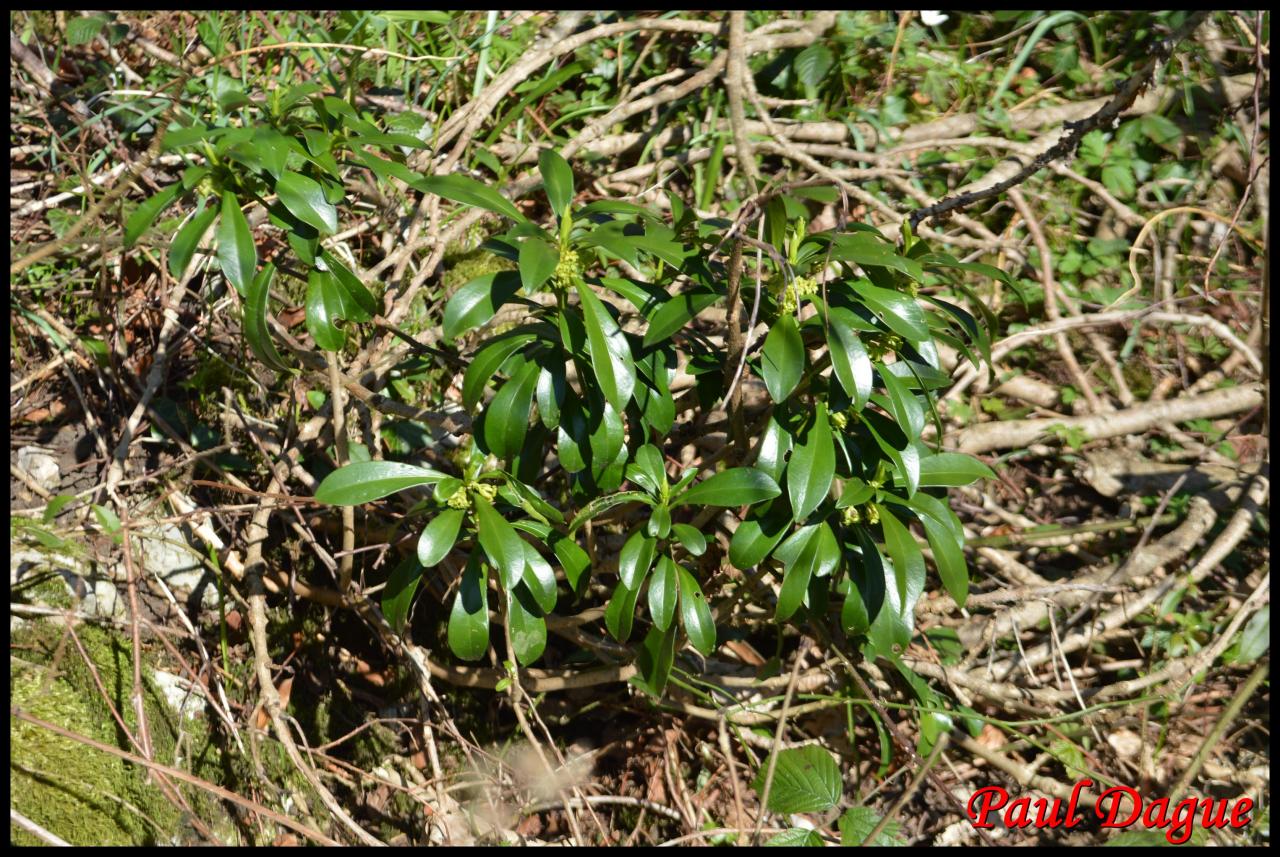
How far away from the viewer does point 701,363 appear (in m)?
1.76

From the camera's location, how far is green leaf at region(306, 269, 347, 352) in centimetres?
173

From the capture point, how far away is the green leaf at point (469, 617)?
5.54 ft

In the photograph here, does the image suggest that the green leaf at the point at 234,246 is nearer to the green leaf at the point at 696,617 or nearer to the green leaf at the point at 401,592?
the green leaf at the point at 401,592

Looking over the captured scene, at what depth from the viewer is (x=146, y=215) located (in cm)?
157

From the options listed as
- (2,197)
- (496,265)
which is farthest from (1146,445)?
(2,197)

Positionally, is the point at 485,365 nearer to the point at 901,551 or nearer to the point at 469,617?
the point at 469,617

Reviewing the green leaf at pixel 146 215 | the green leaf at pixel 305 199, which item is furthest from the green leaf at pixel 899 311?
the green leaf at pixel 146 215

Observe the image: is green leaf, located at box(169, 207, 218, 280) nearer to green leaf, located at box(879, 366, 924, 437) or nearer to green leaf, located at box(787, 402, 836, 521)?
green leaf, located at box(787, 402, 836, 521)

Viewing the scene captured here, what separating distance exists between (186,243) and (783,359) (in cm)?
100

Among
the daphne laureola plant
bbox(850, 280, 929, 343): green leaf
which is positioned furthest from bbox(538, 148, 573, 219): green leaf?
bbox(850, 280, 929, 343): green leaf

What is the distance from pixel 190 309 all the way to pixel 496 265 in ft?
2.74

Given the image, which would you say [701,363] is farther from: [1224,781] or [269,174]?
[1224,781]

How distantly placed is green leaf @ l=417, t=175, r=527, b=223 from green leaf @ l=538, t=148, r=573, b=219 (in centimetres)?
6

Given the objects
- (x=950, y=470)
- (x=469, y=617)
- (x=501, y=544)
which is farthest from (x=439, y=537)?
(x=950, y=470)
